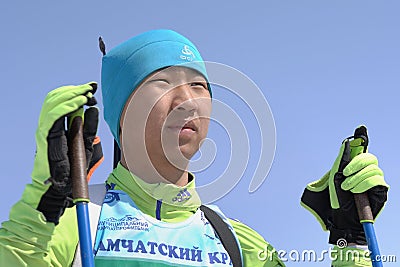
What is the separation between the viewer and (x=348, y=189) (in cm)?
512

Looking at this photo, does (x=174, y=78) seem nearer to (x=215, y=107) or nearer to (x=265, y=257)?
(x=215, y=107)

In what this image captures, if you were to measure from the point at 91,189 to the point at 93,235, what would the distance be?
18.9 inches

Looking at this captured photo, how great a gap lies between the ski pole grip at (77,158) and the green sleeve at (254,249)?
5.36ft

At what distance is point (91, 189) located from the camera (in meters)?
4.88

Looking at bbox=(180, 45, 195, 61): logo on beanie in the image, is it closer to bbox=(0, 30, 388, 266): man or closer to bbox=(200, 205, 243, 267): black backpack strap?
bbox=(0, 30, 388, 266): man

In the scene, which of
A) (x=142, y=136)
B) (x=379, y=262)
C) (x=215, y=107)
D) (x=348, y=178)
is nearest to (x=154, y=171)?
(x=142, y=136)

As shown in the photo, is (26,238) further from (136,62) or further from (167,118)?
(136,62)

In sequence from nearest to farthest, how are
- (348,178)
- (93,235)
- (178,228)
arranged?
(93,235) < (178,228) < (348,178)

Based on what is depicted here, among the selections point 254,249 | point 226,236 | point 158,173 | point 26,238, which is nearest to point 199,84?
point 158,173

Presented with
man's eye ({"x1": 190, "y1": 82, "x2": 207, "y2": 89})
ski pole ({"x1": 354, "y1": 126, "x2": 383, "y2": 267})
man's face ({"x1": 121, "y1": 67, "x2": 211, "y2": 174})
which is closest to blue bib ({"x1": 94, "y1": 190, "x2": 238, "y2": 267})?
man's face ({"x1": 121, "y1": 67, "x2": 211, "y2": 174})

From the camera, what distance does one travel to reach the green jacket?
12.8ft

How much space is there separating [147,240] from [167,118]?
886 mm

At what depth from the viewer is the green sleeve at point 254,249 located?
4.96m

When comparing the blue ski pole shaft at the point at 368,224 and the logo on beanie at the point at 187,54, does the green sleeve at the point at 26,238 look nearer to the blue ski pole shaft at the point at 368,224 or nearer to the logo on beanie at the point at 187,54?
the logo on beanie at the point at 187,54
